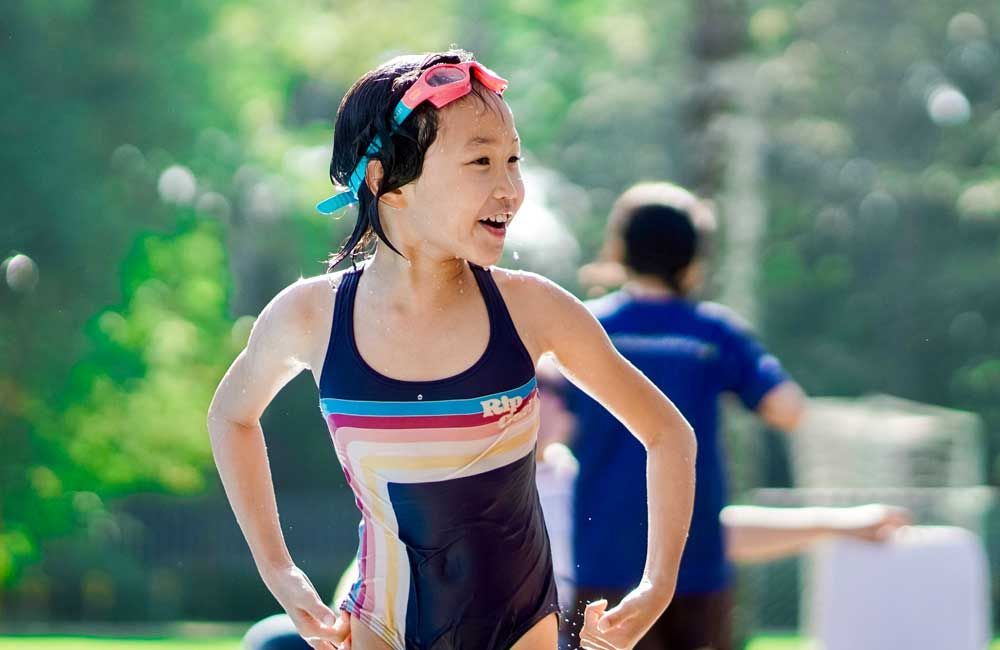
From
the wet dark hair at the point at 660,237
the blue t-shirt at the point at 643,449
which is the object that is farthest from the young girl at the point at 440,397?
the wet dark hair at the point at 660,237

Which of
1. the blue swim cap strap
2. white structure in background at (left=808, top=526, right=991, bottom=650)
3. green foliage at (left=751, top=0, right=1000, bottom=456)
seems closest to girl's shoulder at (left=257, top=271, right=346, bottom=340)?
the blue swim cap strap

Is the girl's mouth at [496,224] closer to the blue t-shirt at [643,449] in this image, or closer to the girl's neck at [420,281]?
the girl's neck at [420,281]

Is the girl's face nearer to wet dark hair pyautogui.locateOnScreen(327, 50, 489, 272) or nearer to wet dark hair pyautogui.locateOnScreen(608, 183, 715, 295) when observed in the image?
wet dark hair pyautogui.locateOnScreen(327, 50, 489, 272)

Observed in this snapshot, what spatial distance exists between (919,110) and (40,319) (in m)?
15.1

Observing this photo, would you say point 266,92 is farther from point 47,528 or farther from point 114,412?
point 47,528

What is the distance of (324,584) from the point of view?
17.8 metres

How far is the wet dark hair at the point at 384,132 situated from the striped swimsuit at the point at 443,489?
258 mm

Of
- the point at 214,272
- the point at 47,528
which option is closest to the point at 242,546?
the point at 47,528

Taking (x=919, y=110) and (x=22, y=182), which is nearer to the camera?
(x=22, y=182)

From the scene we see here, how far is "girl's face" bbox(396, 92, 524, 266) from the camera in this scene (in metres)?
2.64

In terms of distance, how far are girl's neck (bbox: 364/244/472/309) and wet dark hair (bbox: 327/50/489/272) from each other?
0.13 feet

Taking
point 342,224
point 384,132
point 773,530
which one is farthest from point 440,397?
point 342,224

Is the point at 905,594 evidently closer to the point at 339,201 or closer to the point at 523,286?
the point at 523,286

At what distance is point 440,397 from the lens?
264cm
